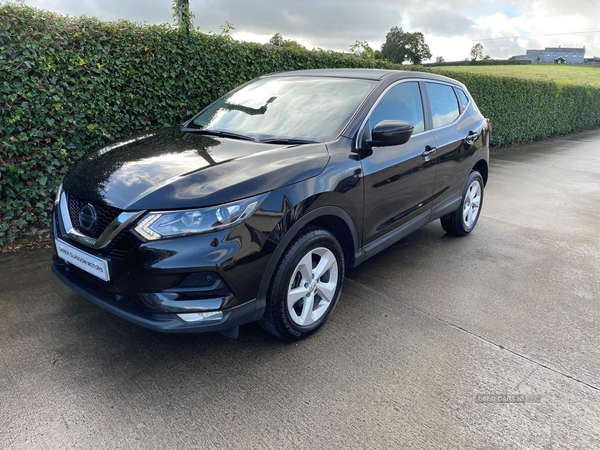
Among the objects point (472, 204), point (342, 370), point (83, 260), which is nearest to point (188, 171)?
point (83, 260)

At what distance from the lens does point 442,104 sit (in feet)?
14.2

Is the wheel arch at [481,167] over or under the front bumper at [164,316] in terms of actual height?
over

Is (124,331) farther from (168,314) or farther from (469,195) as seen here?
(469,195)

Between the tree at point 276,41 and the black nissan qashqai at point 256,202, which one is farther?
the tree at point 276,41

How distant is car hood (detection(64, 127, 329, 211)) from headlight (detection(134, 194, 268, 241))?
0.13 feet

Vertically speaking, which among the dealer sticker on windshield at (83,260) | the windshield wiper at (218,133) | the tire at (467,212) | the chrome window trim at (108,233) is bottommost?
the tire at (467,212)

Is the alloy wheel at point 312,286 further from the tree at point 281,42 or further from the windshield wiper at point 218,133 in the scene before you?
the tree at point 281,42

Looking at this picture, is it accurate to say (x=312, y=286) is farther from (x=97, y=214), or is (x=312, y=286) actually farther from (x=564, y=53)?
(x=564, y=53)

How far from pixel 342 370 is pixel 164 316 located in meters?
1.08

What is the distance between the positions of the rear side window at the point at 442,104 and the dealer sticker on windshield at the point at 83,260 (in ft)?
10.1

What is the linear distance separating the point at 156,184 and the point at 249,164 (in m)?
0.53

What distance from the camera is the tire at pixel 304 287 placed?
2564mm

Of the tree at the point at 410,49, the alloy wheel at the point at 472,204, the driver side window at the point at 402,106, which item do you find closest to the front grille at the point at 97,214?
the driver side window at the point at 402,106

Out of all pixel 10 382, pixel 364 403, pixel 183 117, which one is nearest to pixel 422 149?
pixel 364 403
